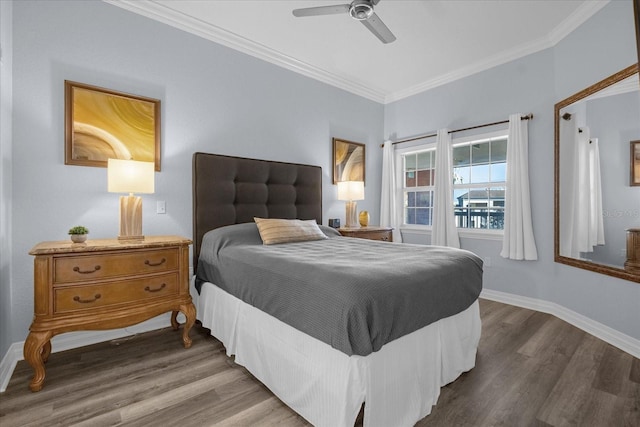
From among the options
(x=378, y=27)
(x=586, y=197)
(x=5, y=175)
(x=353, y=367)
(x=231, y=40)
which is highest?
(x=231, y=40)

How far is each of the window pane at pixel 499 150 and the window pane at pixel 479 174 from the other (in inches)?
5.7

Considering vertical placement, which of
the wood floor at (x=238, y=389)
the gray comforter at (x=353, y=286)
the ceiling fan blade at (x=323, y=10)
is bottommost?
the wood floor at (x=238, y=389)

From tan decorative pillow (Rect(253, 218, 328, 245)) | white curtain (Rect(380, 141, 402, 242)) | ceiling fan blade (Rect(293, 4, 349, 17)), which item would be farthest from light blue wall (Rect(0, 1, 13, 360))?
white curtain (Rect(380, 141, 402, 242))

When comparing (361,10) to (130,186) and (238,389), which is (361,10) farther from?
(238,389)

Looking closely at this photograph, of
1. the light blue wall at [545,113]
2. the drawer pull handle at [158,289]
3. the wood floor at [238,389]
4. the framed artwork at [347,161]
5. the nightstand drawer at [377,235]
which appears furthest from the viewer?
the framed artwork at [347,161]

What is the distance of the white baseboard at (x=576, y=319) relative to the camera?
90.1 inches

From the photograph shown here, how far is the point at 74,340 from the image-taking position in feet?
7.57

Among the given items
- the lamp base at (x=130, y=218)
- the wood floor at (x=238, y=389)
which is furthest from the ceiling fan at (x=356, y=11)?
the wood floor at (x=238, y=389)

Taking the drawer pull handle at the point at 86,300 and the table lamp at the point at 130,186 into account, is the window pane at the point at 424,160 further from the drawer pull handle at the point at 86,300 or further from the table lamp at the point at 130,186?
the drawer pull handle at the point at 86,300

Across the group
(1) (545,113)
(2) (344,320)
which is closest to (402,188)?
(1) (545,113)

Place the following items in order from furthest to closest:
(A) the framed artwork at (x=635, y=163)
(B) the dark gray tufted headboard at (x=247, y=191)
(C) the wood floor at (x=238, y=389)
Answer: (B) the dark gray tufted headboard at (x=247, y=191) < (A) the framed artwork at (x=635, y=163) < (C) the wood floor at (x=238, y=389)

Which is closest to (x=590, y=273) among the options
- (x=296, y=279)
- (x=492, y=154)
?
(x=492, y=154)

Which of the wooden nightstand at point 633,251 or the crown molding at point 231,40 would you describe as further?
the crown molding at point 231,40

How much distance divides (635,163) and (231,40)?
366 centimetres
